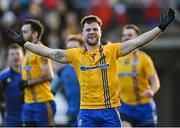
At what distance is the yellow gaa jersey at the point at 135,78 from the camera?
13938 millimetres

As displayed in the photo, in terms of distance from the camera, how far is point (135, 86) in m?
→ 14.0

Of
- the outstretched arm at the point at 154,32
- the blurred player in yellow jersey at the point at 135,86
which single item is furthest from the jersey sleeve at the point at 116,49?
the blurred player in yellow jersey at the point at 135,86

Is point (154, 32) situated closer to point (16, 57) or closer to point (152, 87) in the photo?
point (152, 87)

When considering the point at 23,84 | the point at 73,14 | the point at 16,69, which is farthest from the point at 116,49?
the point at 73,14

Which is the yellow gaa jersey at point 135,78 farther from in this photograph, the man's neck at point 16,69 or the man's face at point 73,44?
the man's neck at point 16,69

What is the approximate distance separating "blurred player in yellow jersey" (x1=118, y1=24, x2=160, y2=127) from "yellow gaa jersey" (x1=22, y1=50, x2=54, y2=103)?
1482 mm

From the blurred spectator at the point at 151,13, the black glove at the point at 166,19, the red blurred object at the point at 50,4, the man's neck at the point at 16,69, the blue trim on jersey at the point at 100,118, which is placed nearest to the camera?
the black glove at the point at 166,19

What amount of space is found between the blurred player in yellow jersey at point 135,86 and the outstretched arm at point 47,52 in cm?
288

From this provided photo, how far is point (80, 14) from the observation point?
21.4m

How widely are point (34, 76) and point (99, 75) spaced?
7.74ft

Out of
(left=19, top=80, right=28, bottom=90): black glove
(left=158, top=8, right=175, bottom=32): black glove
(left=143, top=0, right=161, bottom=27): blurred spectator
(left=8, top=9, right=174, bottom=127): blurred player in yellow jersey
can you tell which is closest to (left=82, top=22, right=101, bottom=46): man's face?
(left=8, top=9, right=174, bottom=127): blurred player in yellow jersey

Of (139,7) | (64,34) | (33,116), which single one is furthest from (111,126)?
(139,7)

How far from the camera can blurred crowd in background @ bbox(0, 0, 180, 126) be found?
20.2 metres

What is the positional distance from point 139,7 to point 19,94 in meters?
7.77
